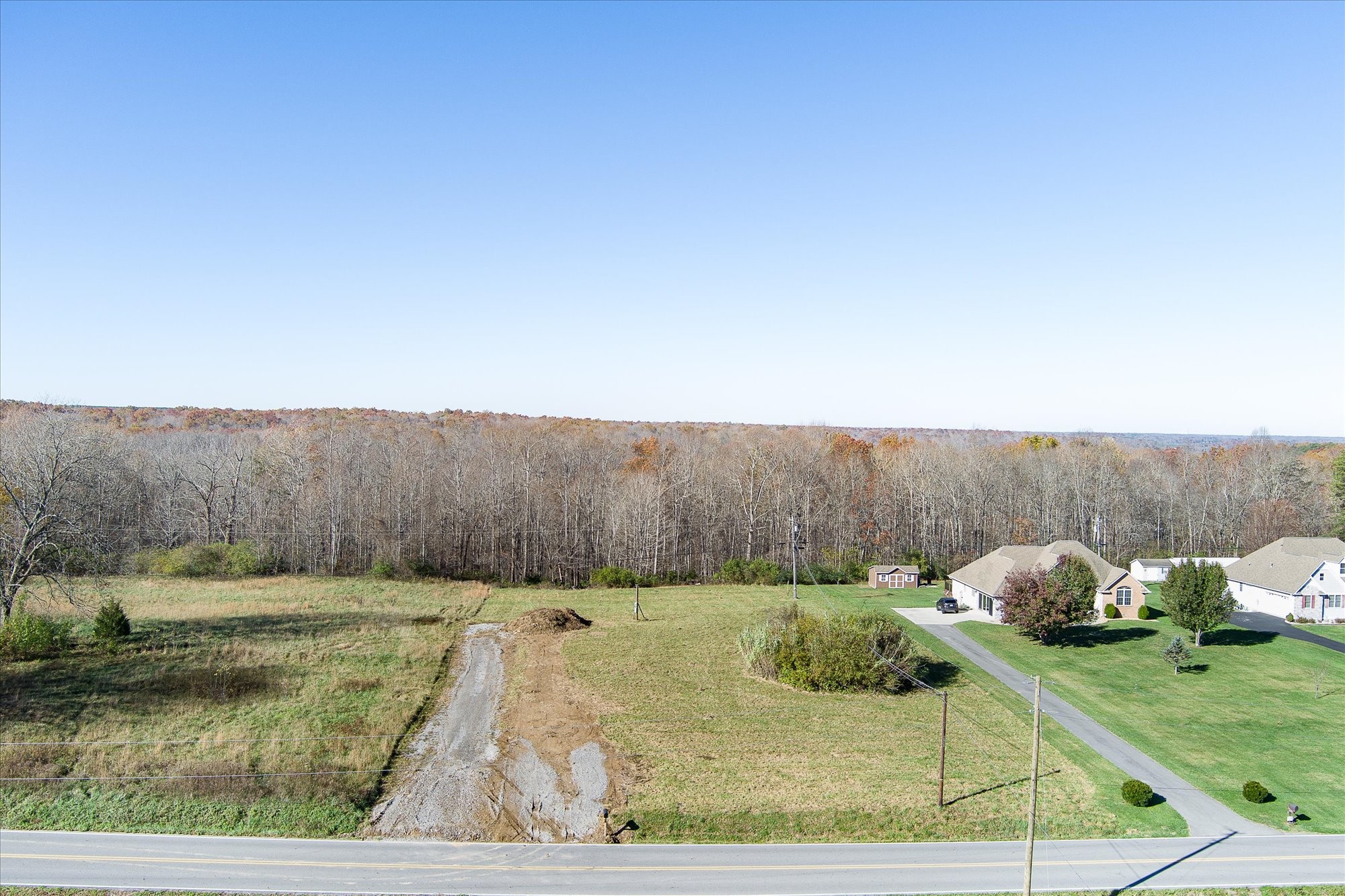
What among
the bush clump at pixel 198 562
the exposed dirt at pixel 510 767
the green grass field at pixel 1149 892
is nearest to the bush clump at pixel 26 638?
the exposed dirt at pixel 510 767

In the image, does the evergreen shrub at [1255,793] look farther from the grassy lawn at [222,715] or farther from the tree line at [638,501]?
the tree line at [638,501]

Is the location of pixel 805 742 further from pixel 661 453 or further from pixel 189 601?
pixel 661 453

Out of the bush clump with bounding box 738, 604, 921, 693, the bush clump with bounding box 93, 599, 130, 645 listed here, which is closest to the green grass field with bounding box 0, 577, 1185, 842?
the bush clump with bounding box 93, 599, 130, 645

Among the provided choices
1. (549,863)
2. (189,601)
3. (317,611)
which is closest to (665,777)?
(549,863)

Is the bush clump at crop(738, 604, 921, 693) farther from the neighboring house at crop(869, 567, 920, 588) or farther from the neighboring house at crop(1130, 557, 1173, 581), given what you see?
the neighboring house at crop(1130, 557, 1173, 581)

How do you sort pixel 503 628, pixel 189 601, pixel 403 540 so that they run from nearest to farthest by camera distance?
pixel 503 628
pixel 189 601
pixel 403 540
